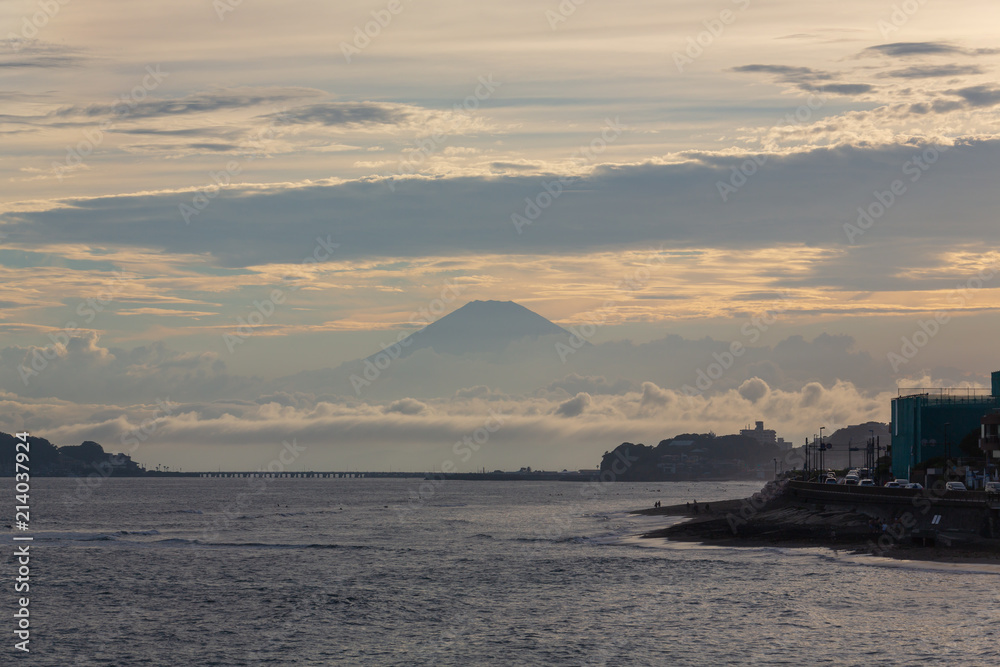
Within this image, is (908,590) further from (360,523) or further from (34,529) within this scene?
(34,529)

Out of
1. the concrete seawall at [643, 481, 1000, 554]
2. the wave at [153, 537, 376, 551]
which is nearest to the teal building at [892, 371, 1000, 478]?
the concrete seawall at [643, 481, 1000, 554]

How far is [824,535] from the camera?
9925 centimetres

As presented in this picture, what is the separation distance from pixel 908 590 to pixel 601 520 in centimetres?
8898

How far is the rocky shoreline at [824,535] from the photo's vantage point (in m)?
81.8

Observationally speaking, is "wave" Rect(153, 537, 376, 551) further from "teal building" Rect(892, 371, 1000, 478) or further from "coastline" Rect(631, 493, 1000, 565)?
"teal building" Rect(892, 371, 1000, 478)

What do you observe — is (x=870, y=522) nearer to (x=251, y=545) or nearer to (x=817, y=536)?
(x=817, y=536)

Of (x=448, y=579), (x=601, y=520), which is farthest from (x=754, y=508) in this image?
(x=448, y=579)

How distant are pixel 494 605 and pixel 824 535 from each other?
46.5 meters

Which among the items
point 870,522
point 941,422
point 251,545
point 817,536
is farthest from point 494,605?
point 941,422

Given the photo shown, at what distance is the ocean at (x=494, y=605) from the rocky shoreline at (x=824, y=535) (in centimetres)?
408

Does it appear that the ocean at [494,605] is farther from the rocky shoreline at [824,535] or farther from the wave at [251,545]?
the rocky shoreline at [824,535]

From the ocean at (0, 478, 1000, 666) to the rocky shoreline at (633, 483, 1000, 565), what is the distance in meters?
4.08

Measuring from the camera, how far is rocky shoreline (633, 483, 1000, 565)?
268 ft

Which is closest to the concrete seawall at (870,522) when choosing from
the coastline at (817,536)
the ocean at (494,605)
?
the coastline at (817,536)
